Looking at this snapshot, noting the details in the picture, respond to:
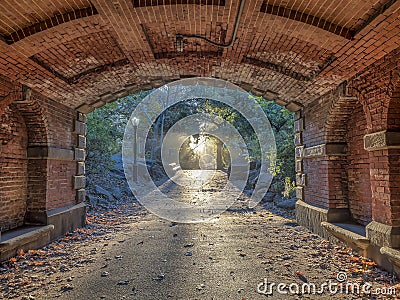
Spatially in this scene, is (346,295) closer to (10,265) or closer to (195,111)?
(10,265)

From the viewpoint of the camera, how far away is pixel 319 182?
7078 millimetres

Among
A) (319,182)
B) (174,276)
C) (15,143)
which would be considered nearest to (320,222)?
(319,182)

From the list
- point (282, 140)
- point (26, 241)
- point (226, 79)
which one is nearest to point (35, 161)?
point (26, 241)

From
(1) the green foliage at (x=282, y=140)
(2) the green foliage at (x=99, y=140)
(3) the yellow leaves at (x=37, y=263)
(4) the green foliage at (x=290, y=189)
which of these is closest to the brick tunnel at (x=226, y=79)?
(3) the yellow leaves at (x=37, y=263)

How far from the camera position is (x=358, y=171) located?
6.18 metres

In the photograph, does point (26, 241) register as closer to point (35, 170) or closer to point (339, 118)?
point (35, 170)

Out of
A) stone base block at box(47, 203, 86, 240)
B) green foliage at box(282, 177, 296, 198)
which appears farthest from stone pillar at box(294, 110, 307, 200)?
stone base block at box(47, 203, 86, 240)

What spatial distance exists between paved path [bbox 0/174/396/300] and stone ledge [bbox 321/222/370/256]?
0.22 m

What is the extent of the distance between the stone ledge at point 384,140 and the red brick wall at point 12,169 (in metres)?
6.72

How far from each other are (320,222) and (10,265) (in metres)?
6.54

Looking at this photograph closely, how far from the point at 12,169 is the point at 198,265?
4.44 metres

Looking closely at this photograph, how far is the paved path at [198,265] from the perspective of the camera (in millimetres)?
3840

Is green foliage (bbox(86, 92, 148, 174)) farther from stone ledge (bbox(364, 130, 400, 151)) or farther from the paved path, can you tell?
stone ledge (bbox(364, 130, 400, 151))

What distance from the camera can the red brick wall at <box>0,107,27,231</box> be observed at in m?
5.64
